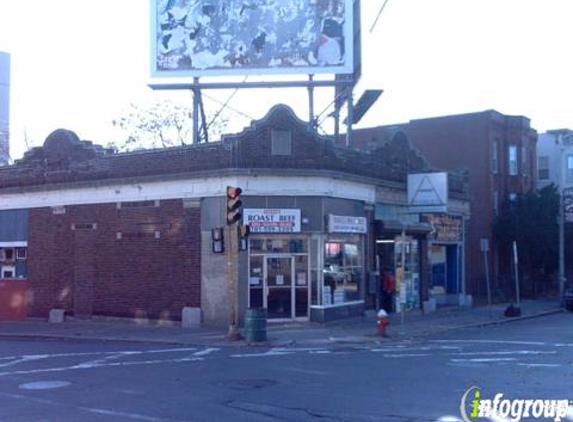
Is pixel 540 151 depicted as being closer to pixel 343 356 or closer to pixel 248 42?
pixel 248 42

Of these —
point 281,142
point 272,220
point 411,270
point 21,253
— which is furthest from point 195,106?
point 411,270

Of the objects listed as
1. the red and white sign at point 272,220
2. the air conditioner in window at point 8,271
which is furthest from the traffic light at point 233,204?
the air conditioner in window at point 8,271

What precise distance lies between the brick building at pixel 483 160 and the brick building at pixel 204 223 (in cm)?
1469

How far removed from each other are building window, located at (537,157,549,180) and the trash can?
39708 millimetres

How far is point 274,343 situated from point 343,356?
12.0 feet

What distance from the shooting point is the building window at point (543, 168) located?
56022mm

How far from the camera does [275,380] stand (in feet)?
45.9

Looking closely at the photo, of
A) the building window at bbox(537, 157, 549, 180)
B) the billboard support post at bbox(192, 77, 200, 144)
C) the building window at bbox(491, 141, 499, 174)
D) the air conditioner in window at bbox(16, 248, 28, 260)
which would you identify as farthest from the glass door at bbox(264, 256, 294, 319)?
the building window at bbox(537, 157, 549, 180)

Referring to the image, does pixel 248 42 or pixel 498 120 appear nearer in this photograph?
pixel 248 42

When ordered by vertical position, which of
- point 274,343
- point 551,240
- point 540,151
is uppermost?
point 540,151

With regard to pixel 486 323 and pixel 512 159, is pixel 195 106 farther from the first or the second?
pixel 512 159

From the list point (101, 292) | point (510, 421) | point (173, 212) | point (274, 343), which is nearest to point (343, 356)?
point (274, 343)

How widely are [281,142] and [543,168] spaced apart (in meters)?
35.9

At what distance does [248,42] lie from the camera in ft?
97.4
